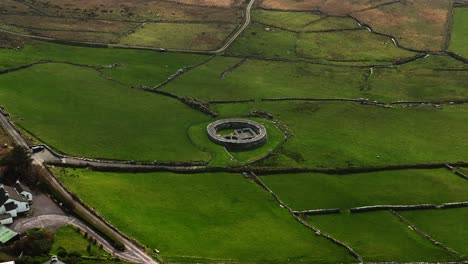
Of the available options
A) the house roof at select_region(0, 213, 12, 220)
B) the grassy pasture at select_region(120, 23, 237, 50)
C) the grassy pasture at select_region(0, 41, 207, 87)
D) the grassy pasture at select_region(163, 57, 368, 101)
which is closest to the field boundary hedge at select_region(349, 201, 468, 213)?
the grassy pasture at select_region(163, 57, 368, 101)

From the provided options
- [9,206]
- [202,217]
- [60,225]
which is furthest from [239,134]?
[9,206]

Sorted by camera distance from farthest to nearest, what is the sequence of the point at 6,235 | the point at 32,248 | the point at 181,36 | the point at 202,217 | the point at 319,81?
the point at 181,36, the point at 319,81, the point at 202,217, the point at 6,235, the point at 32,248

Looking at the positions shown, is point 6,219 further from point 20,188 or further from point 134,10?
point 134,10

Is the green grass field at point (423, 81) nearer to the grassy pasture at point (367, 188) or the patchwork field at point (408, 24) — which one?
the patchwork field at point (408, 24)

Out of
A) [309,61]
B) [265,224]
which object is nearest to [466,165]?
[265,224]

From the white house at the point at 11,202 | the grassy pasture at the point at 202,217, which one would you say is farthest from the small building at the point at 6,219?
the grassy pasture at the point at 202,217

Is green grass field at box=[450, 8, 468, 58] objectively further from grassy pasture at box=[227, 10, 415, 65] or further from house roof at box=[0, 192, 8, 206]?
house roof at box=[0, 192, 8, 206]
